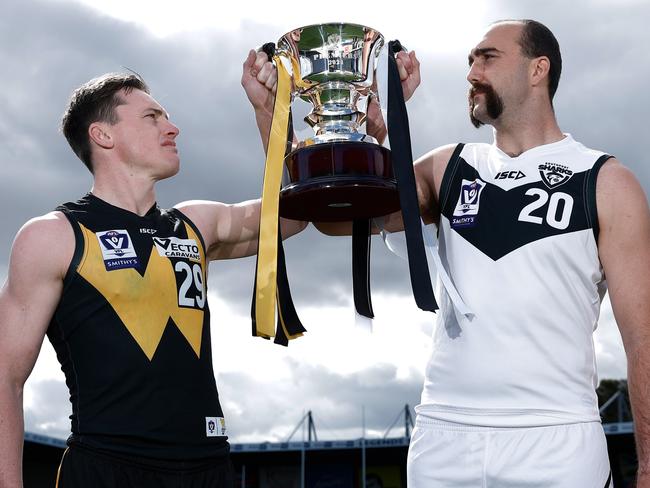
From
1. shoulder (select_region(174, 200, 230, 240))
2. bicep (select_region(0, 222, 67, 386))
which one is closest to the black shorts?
bicep (select_region(0, 222, 67, 386))

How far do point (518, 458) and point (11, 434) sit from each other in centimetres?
180

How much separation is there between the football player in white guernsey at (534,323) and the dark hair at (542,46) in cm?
37

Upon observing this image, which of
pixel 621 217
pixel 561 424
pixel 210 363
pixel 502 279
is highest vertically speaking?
pixel 621 217

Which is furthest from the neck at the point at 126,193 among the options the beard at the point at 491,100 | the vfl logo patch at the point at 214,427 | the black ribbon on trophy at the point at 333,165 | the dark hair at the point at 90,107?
the beard at the point at 491,100

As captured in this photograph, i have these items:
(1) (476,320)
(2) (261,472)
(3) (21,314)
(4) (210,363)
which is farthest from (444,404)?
(2) (261,472)

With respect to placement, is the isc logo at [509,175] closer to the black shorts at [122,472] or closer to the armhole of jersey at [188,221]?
the armhole of jersey at [188,221]

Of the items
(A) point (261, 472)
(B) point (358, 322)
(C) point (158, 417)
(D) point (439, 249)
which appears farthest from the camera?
(A) point (261, 472)

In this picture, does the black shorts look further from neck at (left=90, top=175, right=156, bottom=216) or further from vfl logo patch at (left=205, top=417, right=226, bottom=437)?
neck at (left=90, top=175, right=156, bottom=216)

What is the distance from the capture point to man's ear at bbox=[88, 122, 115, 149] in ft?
11.6

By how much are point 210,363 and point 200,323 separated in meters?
0.16

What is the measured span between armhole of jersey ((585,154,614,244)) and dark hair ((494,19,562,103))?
44 centimetres

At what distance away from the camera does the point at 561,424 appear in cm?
310

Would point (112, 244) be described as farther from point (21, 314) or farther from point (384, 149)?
point (384, 149)

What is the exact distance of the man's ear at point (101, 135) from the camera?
353 centimetres
